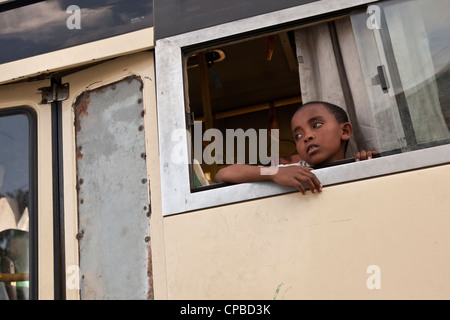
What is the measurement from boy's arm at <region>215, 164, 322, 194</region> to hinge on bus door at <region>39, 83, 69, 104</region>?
0.81 meters

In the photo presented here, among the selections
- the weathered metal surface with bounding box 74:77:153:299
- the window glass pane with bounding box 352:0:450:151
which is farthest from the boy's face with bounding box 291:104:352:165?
the weathered metal surface with bounding box 74:77:153:299

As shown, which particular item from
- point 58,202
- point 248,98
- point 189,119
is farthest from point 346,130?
point 248,98

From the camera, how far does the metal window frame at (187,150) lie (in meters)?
2.17

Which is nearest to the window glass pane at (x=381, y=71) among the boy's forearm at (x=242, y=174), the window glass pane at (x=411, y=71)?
the window glass pane at (x=411, y=71)

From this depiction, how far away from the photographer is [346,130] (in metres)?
2.53

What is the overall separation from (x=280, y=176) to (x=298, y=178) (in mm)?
71

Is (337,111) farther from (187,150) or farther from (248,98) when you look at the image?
(248,98)

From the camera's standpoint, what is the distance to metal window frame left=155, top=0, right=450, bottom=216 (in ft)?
7.13

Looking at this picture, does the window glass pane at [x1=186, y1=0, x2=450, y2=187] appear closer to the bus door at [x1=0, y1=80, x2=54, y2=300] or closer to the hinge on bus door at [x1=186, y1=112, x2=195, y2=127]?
the hinge on bus door at [x1=186, y1=112, x2=195, y2=127]

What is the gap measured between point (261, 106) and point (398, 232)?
1991 millimetres

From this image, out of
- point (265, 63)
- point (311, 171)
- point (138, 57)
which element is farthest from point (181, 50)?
point (265, 63)

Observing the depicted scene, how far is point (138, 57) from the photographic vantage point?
2.64 m

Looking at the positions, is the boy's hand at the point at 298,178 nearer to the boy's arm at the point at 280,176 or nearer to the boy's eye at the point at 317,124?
the boy's arm at the point at 280,176
